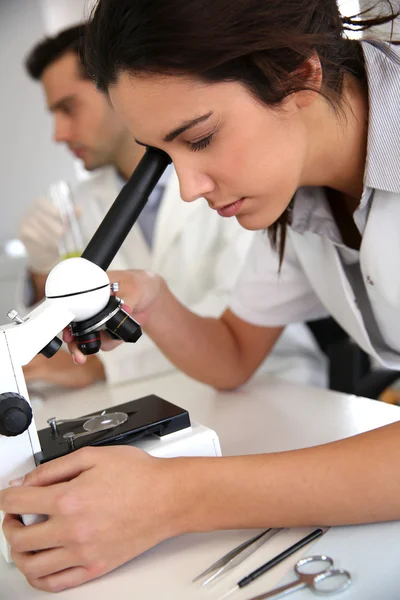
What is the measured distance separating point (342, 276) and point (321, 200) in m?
0.15

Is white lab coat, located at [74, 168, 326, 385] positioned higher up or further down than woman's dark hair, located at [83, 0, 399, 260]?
further down

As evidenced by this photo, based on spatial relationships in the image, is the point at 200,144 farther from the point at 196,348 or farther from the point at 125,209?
the point at 196,348

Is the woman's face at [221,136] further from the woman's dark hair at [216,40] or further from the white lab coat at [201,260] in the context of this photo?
the white lab coat at [201,260]

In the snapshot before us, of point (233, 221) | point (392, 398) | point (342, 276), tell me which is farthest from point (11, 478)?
point (392, 398)

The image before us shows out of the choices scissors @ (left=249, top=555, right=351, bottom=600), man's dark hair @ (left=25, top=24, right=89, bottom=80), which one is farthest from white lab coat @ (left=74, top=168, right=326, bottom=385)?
scissors @ (left=249, top=555, right=351, bottom=600)

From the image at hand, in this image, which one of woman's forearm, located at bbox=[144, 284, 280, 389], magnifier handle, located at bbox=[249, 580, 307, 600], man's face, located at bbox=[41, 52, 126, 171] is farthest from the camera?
man's face, located at bbox=[41, 52, 126, 171]

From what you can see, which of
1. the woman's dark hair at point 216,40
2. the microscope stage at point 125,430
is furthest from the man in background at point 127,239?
the woman's dark hair at point 216,40

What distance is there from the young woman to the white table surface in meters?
0.02

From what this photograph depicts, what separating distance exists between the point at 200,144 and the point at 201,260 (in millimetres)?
939

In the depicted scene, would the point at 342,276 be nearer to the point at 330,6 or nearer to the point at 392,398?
the point at 330,6

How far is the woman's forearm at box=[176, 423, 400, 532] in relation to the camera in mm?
667

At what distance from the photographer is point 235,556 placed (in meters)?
0.67

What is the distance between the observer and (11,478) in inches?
28.9

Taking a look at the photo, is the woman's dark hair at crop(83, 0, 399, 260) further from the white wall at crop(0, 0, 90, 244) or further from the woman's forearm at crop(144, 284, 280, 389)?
the white wall at crop(0, 0, 90, 244)
